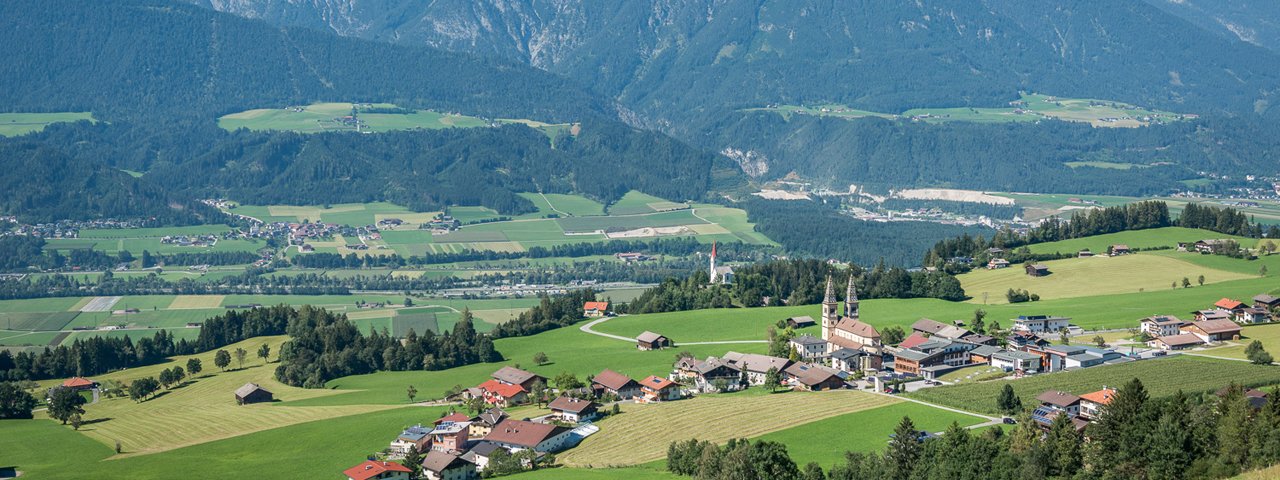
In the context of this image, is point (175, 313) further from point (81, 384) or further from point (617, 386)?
point (617, 386)

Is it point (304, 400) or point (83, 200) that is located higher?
point (83, 200)

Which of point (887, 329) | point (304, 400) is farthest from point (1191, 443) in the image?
point (304, 400)

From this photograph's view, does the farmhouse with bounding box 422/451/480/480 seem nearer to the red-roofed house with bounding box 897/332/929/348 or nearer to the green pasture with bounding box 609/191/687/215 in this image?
the red-roofed house with bounding box 897/332/929/348

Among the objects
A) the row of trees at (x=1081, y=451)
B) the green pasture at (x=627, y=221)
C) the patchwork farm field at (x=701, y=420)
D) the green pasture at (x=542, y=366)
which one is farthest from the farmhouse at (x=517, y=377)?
the green pasture at (x=627, y=221)

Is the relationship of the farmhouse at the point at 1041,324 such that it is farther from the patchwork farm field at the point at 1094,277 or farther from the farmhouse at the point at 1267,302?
the patchwork farm field at the point at 1094,277

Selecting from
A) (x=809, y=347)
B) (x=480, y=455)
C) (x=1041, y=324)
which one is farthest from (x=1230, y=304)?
(x=480, y=455)

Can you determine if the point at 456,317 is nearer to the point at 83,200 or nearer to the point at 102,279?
the point at 102,279
